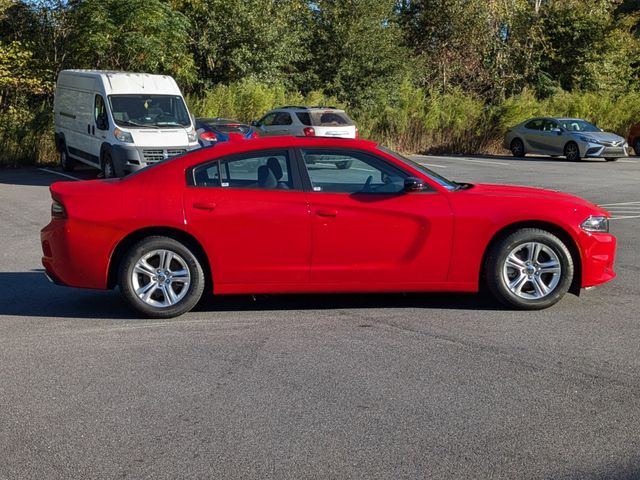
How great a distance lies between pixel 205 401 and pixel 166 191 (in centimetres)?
249

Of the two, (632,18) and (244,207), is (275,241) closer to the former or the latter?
(244,207)

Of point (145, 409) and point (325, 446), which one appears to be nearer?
point (325, 446)

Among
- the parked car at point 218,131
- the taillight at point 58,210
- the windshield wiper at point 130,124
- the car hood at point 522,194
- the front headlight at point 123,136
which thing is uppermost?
the car hood at point 522,194

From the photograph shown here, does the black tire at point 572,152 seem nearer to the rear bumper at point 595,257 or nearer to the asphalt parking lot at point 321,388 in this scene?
the asphalt parking lot at point 321,388

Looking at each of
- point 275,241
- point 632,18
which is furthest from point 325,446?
point 632,18

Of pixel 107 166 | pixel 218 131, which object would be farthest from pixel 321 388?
pixel 218 131

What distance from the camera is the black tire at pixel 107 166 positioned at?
739 inches

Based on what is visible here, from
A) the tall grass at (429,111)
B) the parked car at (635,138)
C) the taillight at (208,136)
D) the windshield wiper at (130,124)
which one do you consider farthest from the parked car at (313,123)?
the parked car at (635,138)

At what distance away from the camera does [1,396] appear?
5.29 metres

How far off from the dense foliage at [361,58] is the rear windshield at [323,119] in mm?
4452

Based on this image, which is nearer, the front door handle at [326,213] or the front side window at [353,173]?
the front door handle at [326,213]

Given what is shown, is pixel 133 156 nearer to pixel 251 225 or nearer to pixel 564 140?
pixel 251 225

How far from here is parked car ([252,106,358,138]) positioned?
979 inches

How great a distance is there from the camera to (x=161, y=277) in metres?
7.18
